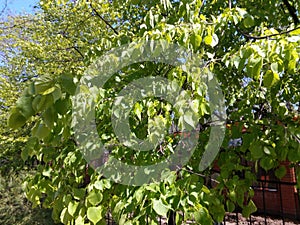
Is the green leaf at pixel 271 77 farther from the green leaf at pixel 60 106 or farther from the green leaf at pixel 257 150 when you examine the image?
the green leaf at pixel 60 106

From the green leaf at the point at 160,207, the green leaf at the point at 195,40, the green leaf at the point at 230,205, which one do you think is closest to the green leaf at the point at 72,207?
the green leaf at the point at 160,207

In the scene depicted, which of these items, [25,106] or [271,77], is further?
[271,77]

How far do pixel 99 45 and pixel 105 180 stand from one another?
4.09 ft

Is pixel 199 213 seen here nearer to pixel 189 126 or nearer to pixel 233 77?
pixel 189 126

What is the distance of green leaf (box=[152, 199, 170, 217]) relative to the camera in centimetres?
140

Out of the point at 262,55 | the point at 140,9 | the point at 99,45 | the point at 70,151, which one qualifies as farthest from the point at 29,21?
the point at 262,55

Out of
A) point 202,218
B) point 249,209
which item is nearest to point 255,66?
point 202,218

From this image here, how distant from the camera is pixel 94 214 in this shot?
5.53ft

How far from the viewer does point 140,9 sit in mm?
3564

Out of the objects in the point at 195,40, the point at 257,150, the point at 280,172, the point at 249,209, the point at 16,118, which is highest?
the point at 195,40

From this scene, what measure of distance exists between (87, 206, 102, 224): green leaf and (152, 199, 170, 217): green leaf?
0.44 meters

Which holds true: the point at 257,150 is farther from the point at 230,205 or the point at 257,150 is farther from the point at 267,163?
the point at 230,205

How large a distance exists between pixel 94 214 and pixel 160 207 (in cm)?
49

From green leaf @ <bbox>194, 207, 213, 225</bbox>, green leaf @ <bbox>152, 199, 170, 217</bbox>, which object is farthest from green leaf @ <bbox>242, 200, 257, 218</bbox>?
green leaf @ <bbox>152, 199, 170, 217</bbox>
